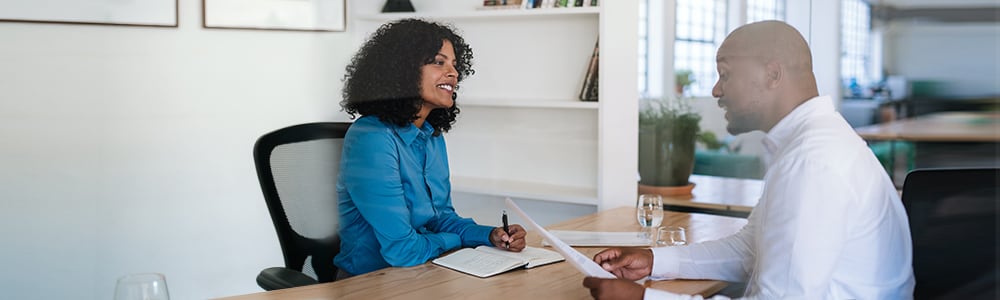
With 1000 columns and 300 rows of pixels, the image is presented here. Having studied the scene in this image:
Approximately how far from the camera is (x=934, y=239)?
1.73 metres

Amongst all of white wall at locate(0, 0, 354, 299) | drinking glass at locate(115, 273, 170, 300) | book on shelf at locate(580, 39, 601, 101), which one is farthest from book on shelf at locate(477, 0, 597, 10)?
drinking glass at locate(115, 273, 170, 300)

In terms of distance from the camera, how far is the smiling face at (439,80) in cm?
176

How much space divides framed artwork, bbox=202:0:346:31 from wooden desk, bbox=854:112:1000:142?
1.00 m

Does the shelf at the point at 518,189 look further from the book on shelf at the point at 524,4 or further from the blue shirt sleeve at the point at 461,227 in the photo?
the book on shelf at the point at 524,4

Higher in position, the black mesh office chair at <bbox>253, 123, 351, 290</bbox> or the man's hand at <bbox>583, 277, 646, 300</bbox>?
the black mesh office chair at <bbox>253, 123, 351, 290</bbox>

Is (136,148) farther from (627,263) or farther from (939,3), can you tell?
(939,3)

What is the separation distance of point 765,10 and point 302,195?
101 centimetres

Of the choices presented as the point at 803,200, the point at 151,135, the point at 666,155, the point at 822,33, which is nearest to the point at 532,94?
the point at 822,33

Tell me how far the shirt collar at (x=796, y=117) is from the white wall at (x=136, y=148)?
32.8 inches

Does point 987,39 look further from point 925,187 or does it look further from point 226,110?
point 226,110

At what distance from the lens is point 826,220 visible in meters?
A: 1.41

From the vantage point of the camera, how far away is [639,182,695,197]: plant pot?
279cm

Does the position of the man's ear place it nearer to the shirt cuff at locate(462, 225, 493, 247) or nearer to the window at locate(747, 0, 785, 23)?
the window at locate(747, 0, 785, 23)

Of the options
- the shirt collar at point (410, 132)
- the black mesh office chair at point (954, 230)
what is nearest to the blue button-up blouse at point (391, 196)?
the shirt collar at point (410, 132)
